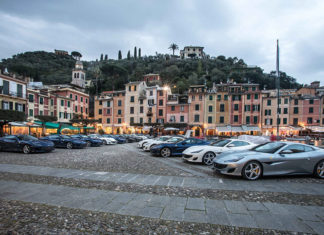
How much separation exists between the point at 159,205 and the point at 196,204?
80 cm

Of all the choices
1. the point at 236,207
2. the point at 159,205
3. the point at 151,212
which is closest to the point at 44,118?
the point at 159,205

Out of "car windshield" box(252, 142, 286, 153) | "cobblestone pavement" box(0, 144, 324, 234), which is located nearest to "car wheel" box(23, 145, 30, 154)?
"cobblestone pavement" box(0, 144, 324, 234)

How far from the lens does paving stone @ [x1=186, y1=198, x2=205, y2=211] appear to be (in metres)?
3.51

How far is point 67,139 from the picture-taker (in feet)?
50.0

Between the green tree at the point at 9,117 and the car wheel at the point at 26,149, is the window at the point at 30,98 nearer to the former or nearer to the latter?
the green tree at the point at 9,117

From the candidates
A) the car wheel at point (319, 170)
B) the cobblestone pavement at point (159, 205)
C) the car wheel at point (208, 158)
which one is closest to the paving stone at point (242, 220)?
the cobblestone pavement at point (159, 205)

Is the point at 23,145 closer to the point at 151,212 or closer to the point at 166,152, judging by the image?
the point at 166,152

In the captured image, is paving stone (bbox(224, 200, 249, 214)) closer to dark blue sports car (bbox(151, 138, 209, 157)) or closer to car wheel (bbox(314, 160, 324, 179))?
car wheel (bbox(314, 160, 324, 179))

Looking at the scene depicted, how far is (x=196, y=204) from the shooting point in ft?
12.1

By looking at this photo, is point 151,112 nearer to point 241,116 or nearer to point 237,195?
point 241,116

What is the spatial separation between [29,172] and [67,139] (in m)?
9.63

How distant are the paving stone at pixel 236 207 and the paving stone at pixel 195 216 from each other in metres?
0.61

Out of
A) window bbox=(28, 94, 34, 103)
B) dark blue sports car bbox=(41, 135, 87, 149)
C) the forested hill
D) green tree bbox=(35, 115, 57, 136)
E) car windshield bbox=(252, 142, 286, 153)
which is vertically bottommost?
dark blue sports car bbox=(41, 135, 87, 149)

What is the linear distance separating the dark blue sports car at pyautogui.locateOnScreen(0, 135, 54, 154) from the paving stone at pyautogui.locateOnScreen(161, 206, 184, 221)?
37.4ft
